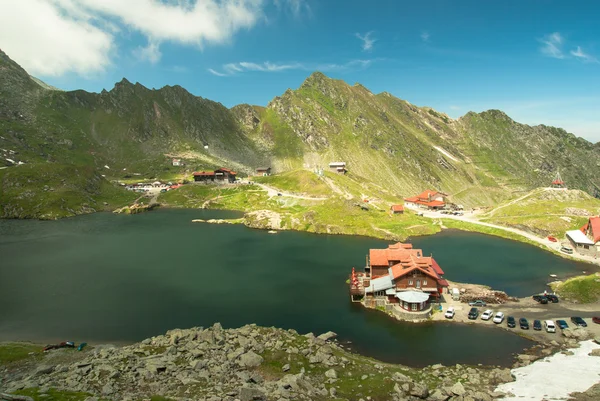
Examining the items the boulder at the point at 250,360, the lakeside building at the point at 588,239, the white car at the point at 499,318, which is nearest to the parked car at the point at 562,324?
the white car at the point at 499,318

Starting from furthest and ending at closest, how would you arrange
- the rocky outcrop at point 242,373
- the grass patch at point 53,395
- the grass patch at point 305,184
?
the grass patch at point 305,184 → the rocky outcrop at point 242,373 → the grass patch at point 53,395

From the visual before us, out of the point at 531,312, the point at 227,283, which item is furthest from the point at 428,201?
the point at 227,283

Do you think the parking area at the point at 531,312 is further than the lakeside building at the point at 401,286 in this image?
No

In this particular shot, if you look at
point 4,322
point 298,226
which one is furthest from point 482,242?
point 4,322

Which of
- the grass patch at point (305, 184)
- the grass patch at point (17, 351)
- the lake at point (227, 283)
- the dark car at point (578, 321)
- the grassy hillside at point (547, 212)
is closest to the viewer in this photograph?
the grass patch at point (17, 351)

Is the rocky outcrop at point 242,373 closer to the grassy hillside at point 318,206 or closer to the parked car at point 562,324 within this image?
the parked car at point 562,324

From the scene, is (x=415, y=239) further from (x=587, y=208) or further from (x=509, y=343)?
(x=587, y=208)
